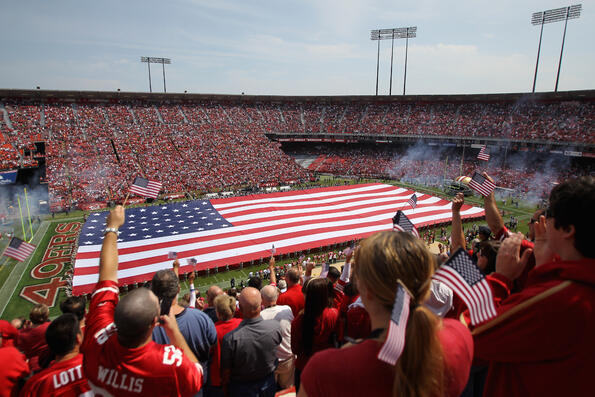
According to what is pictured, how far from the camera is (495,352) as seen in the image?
1.56m

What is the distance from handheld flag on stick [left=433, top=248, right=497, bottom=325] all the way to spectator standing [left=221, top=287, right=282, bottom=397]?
187 centimetres

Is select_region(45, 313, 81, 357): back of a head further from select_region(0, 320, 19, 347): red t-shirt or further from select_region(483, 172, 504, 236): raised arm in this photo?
select_region(483, 172, 504, 236): raised arm

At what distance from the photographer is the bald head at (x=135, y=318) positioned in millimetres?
2002

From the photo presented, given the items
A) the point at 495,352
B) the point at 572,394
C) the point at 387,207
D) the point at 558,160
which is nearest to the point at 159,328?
the point at 495,352

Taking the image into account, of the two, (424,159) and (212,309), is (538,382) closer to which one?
(212,309)

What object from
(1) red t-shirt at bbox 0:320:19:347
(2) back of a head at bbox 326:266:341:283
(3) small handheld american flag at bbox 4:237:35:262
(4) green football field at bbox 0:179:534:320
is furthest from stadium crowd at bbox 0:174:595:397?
(4) green football field at bbox 0:179:534:320

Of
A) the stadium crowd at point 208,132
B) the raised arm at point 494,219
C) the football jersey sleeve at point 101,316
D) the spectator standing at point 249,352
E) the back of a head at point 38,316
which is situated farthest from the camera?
the stadium crowd at point 208,132

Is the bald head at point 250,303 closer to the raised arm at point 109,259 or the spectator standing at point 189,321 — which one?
the spectator standing at point 189,321

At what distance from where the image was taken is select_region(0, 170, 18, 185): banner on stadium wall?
28.2 metres

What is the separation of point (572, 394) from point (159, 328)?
8.83 ft

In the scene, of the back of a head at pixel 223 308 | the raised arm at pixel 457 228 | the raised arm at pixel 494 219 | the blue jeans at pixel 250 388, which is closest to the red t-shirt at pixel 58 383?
the blue jeans at pixel 250 388

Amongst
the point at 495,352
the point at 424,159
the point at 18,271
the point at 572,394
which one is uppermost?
the point at 495,352

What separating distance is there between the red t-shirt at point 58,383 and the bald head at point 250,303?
51.4 inches

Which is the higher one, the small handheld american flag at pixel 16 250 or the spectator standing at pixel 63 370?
the spectator standing at pixel 63 370
